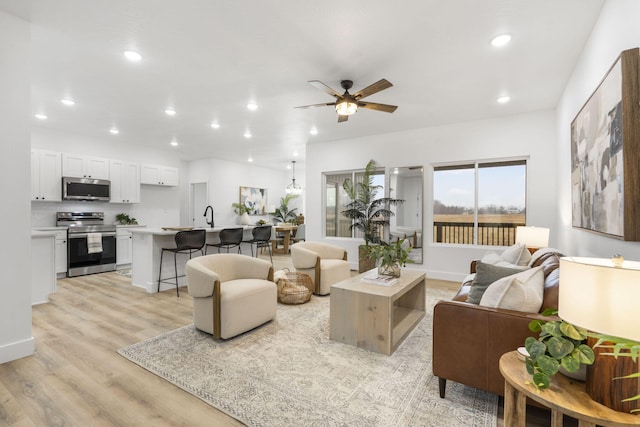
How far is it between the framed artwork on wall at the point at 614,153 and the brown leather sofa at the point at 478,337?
487 millimetres

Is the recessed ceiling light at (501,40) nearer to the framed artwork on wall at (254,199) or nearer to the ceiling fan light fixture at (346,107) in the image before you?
the ceiling fan light fixture at (346,107)

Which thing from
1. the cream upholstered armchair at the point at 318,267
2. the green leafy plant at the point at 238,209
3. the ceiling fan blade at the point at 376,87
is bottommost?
the cream upholstered armchair at the point at 318,267

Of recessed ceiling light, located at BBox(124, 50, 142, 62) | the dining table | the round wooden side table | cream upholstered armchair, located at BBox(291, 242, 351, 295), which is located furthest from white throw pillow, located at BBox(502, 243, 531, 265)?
the dining table

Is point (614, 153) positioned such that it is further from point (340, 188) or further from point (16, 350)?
point (340, 188)

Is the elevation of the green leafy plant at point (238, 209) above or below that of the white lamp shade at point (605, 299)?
above

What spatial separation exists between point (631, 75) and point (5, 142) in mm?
4366

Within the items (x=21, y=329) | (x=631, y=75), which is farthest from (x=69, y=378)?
(x=631, y=75)

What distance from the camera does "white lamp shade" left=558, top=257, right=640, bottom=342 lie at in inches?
37.5

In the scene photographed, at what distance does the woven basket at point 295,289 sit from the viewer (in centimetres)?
390

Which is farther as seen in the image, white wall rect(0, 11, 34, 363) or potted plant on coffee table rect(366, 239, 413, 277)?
potted plant on coffee table rect(366, 239, 413, 277)

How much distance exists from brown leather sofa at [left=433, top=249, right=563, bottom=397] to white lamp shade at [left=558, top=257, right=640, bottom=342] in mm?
661

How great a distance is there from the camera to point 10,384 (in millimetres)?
2129

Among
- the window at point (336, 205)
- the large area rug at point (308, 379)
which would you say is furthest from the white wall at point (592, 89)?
the window at point (336, 205)

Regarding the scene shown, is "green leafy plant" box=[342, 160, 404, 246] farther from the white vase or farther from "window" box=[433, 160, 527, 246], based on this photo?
the white vase
